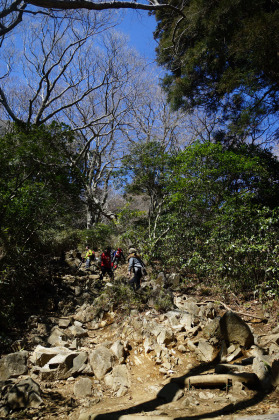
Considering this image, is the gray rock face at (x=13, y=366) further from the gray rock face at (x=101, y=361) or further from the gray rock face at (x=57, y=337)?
the gray rock face at (x=101, y=361)

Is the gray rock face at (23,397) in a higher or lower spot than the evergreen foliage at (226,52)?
lower

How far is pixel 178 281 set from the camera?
865 cm

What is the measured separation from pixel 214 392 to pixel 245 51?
895cm

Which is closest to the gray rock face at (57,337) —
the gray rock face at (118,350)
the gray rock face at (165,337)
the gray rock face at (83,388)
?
the gray rock face at (118,350)

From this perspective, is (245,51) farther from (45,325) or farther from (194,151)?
(45,325)

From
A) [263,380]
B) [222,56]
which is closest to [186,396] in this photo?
[263,380]

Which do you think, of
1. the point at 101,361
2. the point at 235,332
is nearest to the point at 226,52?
the point at 235,332

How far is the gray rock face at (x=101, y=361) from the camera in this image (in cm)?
446

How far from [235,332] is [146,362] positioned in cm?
166

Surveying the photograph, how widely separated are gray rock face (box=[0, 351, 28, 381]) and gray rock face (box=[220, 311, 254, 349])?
3.43 metres

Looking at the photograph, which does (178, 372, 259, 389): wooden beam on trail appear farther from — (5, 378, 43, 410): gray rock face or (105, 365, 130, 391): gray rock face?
(5, 378, 43, 410): gray rock face

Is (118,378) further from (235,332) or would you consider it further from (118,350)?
(235,332)

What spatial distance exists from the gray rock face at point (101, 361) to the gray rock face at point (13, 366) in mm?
1111

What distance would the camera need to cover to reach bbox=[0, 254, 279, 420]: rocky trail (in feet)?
10.9
